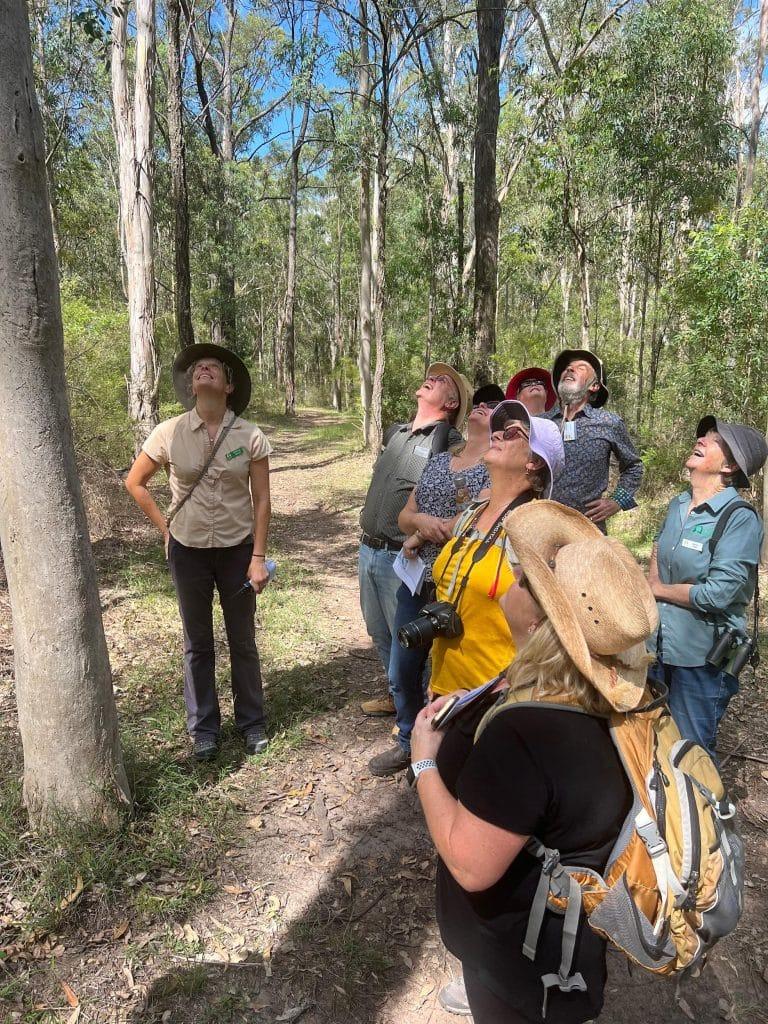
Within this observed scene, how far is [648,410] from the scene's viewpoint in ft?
42.7

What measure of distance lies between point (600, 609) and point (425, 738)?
59cm

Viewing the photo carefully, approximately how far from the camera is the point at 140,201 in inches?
314

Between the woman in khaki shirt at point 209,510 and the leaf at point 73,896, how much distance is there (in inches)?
36.5

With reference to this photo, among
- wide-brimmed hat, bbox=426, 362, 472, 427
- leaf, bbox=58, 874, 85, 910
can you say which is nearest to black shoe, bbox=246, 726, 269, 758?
leaf, bbox=58, 874, 85, 910

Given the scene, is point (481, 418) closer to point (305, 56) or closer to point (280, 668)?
point (280, 668)

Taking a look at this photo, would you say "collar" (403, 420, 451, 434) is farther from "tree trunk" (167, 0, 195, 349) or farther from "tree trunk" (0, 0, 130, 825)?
"tree trunk" (167, 0, 195, 349)

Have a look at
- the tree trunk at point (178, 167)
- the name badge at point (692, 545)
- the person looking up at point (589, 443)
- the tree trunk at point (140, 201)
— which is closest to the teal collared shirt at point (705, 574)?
the name badge at point (692, 545)

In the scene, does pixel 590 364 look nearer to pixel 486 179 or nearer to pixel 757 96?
pixel 486 179

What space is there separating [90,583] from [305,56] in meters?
13.4

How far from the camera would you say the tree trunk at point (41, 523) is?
210 centimetres

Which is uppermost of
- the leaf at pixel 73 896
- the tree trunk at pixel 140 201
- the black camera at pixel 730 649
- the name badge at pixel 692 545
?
the tree trunk at pixel 140 201

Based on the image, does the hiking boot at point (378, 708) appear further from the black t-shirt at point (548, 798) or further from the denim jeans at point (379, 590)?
the black t-shirt at point (548, 798)

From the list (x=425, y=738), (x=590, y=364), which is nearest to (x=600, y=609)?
(x=425, y=738)

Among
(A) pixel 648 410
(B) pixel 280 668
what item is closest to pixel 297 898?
(B) pixel 280 668
